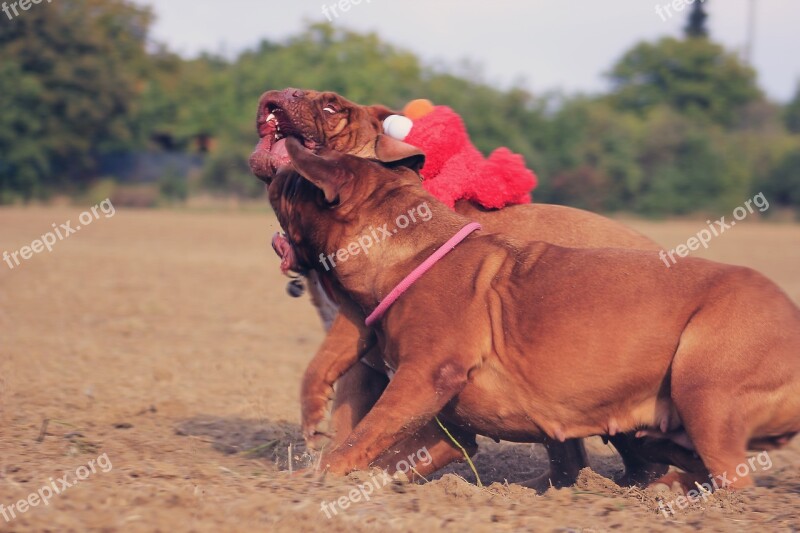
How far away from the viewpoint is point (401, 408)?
13.9 ft

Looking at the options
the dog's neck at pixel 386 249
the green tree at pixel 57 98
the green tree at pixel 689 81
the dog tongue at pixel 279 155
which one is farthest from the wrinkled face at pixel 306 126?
the green tree at pixel 689 81

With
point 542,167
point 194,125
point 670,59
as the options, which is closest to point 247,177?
point 194,125

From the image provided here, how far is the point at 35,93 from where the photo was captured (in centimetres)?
3841

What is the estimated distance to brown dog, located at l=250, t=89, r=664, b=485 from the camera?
4.73 meters

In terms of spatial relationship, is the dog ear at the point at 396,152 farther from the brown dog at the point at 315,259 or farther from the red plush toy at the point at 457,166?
the red plush toy at the point at 457,166

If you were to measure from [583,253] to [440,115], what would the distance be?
130 cm

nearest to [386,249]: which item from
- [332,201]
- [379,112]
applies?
[332,201]

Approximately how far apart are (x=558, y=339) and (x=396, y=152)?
48.8 inches

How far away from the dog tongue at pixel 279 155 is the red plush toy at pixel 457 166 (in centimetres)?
64

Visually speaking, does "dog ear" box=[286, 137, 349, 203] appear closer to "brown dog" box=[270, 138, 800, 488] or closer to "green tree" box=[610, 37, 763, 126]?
"brown dog" box=[270, 138, 800, 488]

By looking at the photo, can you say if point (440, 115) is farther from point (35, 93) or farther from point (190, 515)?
point (35, 93)

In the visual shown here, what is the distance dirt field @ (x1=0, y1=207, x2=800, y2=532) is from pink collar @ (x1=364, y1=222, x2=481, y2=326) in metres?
0.74

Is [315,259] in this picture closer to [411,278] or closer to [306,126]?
[411,278]

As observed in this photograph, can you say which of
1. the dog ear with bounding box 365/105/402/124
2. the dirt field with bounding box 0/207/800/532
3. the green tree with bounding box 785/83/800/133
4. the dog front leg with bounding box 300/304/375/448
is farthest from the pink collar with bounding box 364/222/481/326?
the green tree with bounding box 785/83/800/133
